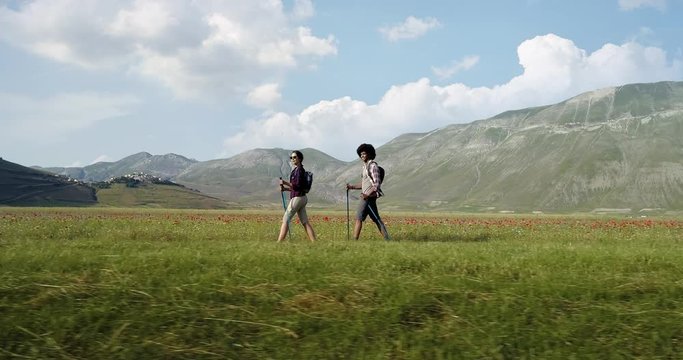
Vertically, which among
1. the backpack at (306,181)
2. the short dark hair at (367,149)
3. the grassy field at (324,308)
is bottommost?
the grassy field at (324,308)

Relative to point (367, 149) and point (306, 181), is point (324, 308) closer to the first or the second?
point (306, 181)

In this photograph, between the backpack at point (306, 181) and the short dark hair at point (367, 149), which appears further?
the short dark hair at point (367, 149)

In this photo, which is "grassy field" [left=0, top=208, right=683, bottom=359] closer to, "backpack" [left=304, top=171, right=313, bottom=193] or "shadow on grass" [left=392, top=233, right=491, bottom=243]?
"backpack" [left=304, top=171, right=313, bottom=193]

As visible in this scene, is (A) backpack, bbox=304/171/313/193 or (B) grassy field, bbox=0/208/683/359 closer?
(B) grassy field, bbox=0/208/683/359

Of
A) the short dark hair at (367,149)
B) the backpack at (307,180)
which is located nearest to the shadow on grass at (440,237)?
the short dark hair at (367,149)

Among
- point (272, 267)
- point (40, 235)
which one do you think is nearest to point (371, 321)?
point (272, 267)

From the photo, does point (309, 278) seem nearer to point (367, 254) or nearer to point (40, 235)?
point (367, 254)

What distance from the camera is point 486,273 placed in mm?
8836

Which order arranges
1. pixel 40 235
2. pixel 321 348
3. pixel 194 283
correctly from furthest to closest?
pixel 40 235 → pixel 194 283 → pixel 321 348

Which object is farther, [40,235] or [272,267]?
[40,235]

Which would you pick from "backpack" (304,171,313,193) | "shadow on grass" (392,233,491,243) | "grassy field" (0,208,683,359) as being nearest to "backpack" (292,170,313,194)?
"backpack" (304,171,313,193)

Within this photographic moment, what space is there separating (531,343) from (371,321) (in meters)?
1.82

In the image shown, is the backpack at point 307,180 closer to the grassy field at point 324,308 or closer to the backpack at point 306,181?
the backpack at point 306,181

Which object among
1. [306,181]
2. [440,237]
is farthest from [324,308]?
[440,237]
